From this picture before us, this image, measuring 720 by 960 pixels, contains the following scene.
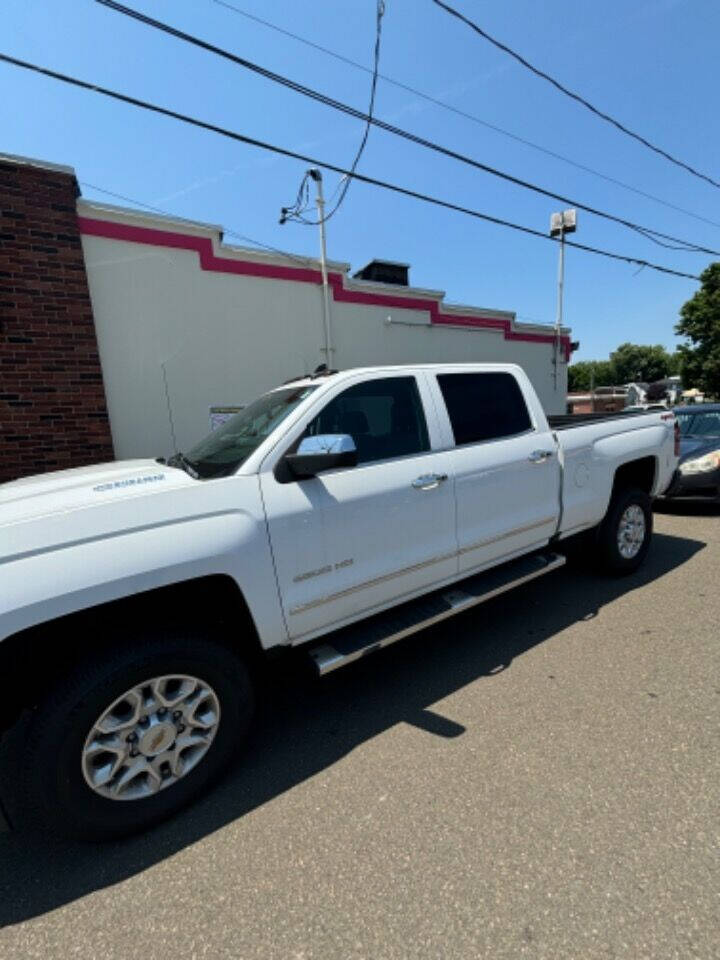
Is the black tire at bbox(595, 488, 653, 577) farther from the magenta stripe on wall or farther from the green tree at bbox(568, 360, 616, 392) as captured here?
the green tree at bbox(568, 360, 616, 392)

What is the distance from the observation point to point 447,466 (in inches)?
115

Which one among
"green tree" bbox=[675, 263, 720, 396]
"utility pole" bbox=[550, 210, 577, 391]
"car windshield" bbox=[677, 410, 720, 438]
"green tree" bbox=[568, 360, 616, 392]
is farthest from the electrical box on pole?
"green tree" bbox=[568, 360, 616, 392]

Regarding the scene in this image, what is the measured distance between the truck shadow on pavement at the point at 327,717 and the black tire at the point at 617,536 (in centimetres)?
14

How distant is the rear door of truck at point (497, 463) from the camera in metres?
3.06

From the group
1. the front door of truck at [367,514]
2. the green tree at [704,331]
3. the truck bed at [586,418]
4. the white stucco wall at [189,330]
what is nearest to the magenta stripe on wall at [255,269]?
the white stucco wall at [189,330]

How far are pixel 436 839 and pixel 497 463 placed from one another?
211 cm

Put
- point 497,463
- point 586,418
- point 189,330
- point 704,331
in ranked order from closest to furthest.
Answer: point 497,463 → point 586,418 → point 189,330 → point 704,331

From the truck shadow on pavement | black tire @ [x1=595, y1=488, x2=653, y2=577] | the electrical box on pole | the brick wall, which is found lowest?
the truck shadow on pavement

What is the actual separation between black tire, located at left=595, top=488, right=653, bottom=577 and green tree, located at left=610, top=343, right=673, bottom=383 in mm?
100124

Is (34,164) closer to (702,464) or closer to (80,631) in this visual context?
(80,631)

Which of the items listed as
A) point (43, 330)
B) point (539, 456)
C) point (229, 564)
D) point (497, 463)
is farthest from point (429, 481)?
point (43, 330)

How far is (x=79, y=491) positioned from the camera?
2.17 metres

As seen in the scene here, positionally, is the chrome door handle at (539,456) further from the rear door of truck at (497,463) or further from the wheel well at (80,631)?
the wheel well at (80,631)

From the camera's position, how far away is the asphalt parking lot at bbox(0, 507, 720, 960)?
5.19 ft
